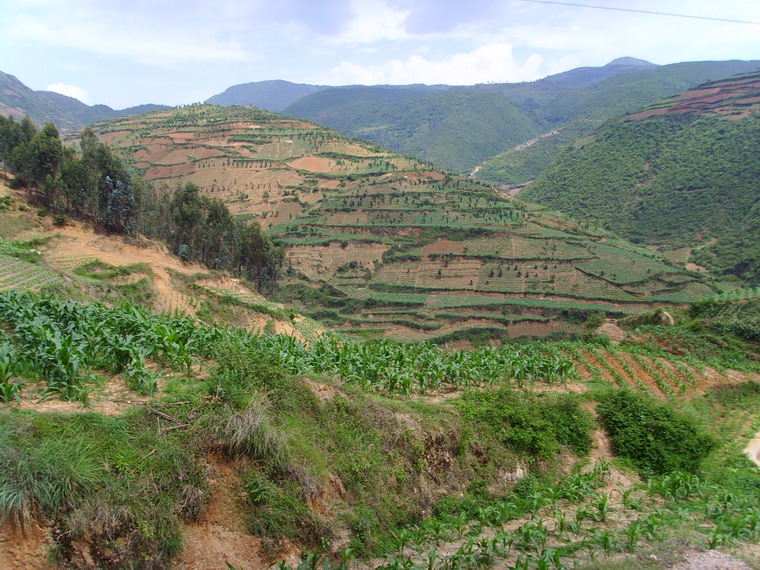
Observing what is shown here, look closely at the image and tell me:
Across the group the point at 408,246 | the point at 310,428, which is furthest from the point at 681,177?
the point at 310,428

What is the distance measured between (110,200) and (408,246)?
139ft

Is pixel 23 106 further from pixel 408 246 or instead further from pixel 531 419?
pixel 531 419

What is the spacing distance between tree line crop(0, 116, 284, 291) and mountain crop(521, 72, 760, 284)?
67538mm

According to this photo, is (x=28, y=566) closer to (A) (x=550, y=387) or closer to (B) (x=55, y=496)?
(B) (x=55, y=496)

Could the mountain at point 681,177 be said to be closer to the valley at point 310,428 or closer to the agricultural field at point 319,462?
the valley at point 310,428

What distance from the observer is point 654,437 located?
11.5 metres

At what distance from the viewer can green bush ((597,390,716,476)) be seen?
11039mm

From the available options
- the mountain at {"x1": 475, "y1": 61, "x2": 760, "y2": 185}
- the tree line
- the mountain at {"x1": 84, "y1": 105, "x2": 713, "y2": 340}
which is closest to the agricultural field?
the tree line

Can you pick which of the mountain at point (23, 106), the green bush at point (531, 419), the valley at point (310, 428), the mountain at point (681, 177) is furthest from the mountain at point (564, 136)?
the mountain at point (23, 106)

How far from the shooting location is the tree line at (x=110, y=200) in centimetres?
3109

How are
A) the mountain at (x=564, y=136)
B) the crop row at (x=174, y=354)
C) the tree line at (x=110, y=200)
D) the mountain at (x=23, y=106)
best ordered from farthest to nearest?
1. the mountain at (x=23, y=106)
2. the mountain at (x=564, y=136)
3. the tree line at (x=110, y=200)
4. the crop row at (x=174, y=354)

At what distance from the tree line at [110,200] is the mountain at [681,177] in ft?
222

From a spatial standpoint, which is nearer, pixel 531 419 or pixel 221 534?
pixel 221 534

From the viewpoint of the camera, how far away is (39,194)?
3262 cm
